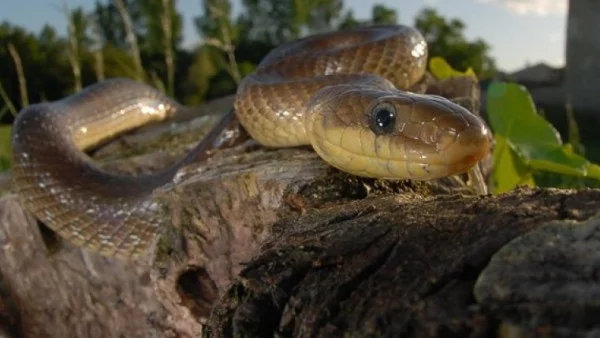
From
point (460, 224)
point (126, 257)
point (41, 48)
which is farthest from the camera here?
point (41, 48)

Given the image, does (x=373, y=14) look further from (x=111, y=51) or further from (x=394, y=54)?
(x=394, y=54)

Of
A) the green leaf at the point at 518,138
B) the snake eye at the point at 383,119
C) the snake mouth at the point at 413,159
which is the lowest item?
the green leaf at the point at 518,138

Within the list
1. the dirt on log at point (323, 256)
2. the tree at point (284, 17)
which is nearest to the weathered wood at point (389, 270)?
the dirt on log at point (323, 256)

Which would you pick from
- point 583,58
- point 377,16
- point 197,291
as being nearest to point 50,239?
point 197,291

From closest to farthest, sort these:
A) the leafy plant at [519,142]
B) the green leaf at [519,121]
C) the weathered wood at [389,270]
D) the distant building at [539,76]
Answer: the weathered wood at [389,270] → the leafy plant at [519,142] → the green leaf at [519,121] → the distant building at [539,76]

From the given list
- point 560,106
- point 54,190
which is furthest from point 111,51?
point 54,190

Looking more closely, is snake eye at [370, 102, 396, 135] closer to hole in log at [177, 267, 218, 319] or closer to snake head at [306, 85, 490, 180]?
snake head at [306, 85, 490, 180]

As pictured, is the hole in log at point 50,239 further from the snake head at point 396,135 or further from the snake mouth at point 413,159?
the snake mouth at point 413,159
